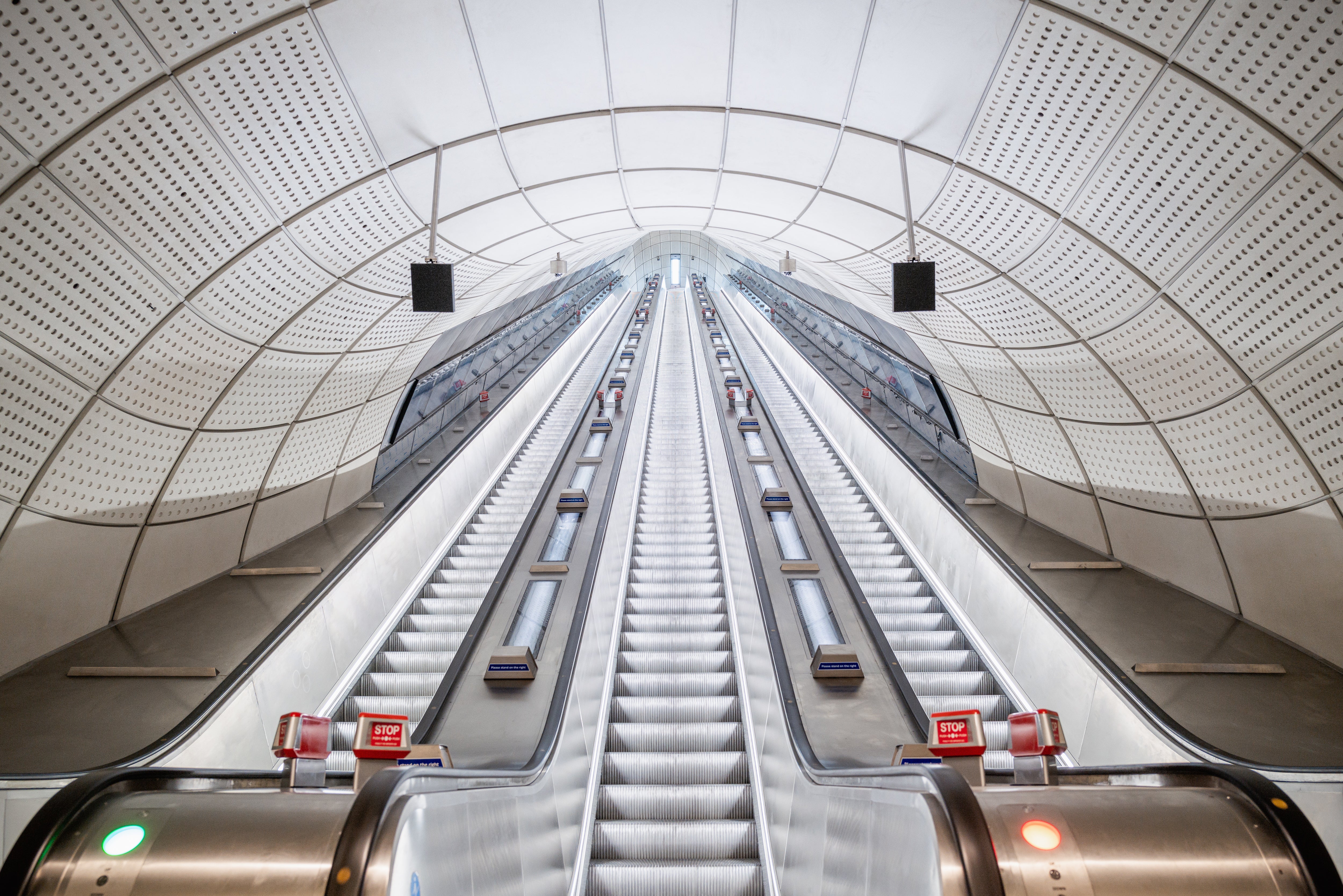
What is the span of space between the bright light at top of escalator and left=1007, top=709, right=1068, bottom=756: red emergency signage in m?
0.50

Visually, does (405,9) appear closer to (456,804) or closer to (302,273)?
(302,273)

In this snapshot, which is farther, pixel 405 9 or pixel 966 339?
pixel 966 339

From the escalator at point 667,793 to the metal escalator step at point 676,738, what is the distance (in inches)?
0.7

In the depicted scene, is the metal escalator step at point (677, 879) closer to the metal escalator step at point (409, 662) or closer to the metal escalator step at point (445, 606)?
the metal escalator step at point (409, 662)

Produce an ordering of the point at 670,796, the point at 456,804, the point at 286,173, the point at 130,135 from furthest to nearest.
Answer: the point at 670,796 → the point at 286,173 → the point at 130,135 → the point at 456,804

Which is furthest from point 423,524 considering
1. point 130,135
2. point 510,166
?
point 130,135

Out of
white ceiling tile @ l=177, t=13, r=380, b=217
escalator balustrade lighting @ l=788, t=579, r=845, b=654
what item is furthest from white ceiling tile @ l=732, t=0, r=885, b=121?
escalator balustrade lighting @ l=788, t=579, r=845, b=654

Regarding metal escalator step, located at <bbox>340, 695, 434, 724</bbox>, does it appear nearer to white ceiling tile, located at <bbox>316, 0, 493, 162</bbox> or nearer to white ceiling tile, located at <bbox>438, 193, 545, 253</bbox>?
white ceiling tile, located at <bbox>438, 193, 545, 253</bbox>

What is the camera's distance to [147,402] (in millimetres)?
5105

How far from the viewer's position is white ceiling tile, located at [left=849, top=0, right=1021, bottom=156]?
3697mm

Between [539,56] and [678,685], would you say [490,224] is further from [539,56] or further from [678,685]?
[678,685]

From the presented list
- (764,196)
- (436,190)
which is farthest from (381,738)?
(764,196)

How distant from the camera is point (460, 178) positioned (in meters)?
5.57

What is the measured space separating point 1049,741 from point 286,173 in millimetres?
5170
